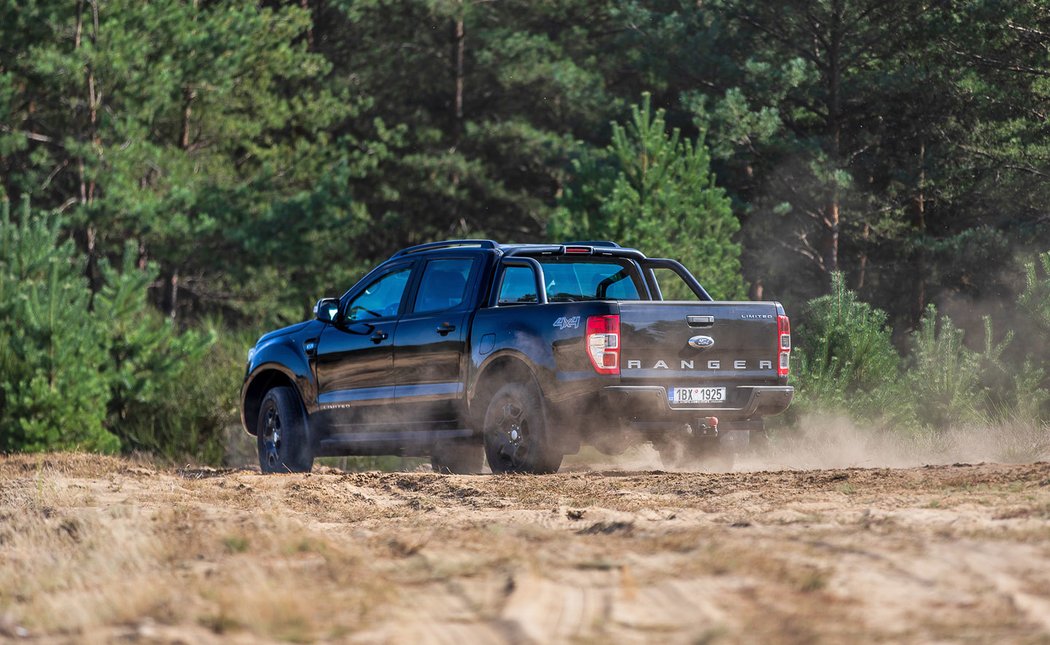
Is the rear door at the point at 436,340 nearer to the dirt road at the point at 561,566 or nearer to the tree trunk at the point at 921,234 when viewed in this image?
the dirt road at the point at 561,566

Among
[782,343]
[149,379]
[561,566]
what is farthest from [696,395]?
[149,379]

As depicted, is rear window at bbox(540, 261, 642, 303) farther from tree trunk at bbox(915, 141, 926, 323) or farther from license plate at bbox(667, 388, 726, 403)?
tree trunk at bbox(915, 141, 926, 323)

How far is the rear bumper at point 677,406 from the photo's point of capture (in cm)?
1048

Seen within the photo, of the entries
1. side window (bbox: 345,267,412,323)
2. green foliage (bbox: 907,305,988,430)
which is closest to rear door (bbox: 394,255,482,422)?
side window (bbox: 345,267,412,323)

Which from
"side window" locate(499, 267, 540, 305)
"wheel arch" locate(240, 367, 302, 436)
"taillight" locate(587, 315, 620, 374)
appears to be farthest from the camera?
"wheel arch" locate(240, 367, 302, 436)

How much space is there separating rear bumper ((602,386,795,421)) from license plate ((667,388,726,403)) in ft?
0.15

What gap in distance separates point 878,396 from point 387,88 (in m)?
24.0

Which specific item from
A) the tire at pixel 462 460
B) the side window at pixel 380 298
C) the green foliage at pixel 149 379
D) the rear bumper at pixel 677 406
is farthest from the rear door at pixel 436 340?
the green foliage at pixel 149 379

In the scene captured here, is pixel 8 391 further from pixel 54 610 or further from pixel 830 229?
pixel 54 610

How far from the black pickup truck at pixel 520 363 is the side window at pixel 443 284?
0.05 feet

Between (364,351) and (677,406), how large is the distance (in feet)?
10.3

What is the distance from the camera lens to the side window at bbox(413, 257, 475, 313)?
1191 centimetres

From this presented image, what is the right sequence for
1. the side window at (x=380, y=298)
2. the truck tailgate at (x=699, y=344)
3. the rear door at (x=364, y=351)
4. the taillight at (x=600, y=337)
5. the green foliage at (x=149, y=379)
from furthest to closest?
the green foliage at (x=149, y=379) < the side window at (x=380, y=298) < the rear door at (x=364, y=351) < the truck tailgate at (x=699, y=344) < the taillight at (x=600, y=337)

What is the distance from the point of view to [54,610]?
579cm
